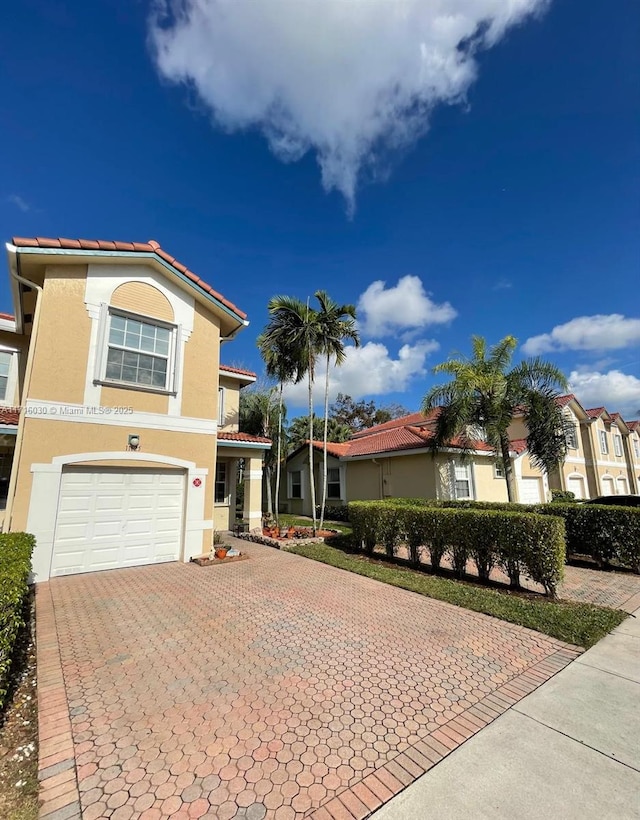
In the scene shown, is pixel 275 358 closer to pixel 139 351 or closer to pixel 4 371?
pixel 139 351

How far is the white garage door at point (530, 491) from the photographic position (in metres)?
21.7

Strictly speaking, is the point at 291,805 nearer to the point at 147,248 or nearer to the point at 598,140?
the point at 147,248

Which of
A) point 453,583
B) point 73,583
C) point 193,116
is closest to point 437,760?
point 453,583

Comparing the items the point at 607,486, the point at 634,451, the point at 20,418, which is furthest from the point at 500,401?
the point at 634,451

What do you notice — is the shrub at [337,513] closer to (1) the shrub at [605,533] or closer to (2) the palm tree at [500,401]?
(2) the palm tree at [500,401]

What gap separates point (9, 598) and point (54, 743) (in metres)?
1.47

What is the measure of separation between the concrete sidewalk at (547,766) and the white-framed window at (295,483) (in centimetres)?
2002

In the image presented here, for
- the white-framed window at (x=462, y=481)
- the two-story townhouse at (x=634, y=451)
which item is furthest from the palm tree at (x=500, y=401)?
the two-story townhouse at (x=634, y=451)

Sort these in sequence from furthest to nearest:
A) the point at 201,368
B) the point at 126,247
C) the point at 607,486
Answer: the point at 607,486, the point at 201,368, the point at 126,247

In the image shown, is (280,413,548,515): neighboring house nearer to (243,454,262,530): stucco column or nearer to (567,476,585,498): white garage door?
(567,476,585,498): white garage door

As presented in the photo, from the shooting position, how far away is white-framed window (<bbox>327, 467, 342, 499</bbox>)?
21719 mm

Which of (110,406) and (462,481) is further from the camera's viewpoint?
(462,481)

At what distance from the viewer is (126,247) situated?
9.28 metres

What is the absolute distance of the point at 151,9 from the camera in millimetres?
8023
